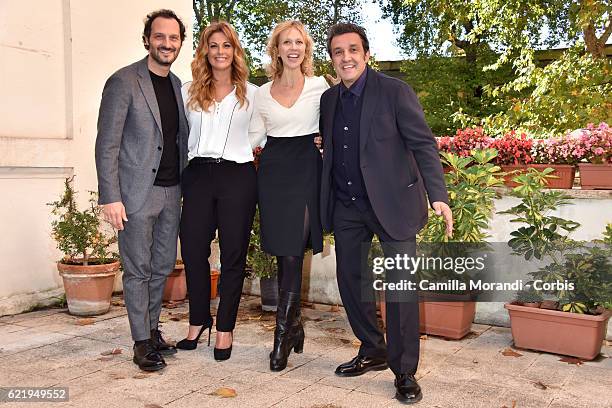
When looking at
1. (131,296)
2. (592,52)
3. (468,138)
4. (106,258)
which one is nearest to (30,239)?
(106,258)

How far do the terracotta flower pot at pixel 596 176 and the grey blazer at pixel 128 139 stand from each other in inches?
143

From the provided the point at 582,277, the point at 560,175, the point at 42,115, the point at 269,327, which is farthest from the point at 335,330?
the point at 42,115

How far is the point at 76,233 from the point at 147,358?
2.06 meters

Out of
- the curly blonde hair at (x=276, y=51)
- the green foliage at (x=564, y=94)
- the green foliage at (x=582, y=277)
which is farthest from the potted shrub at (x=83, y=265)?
the green foliage at (x=564, y=94)

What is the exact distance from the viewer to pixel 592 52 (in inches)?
495

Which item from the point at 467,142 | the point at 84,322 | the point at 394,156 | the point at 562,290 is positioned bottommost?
the point at 84,322

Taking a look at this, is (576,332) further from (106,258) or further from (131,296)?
(106,258)

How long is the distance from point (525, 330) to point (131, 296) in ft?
9.56

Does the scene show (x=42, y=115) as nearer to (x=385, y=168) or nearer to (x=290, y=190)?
(x=290, y=190)

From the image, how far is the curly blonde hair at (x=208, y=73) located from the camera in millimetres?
4273

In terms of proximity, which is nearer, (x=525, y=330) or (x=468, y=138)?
(x=525, y=330)

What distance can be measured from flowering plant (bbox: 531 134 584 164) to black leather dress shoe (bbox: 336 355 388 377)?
287 cm

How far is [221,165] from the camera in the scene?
4.32 meters

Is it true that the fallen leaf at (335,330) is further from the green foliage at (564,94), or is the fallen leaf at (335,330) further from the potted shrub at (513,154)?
the green foliage at (564,94)
